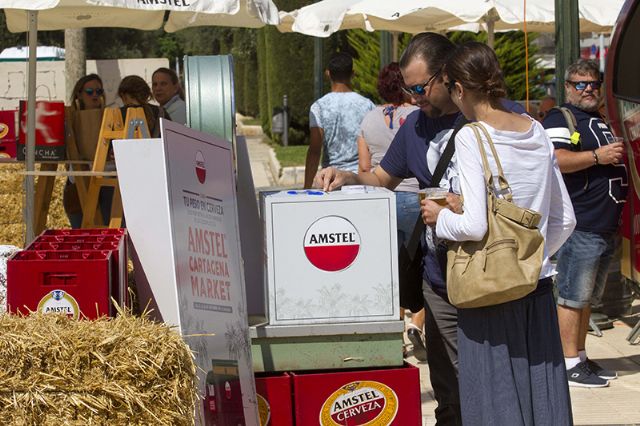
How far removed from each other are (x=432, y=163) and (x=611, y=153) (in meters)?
2.18

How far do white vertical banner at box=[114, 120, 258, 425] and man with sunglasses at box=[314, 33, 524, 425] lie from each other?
22.1 inches

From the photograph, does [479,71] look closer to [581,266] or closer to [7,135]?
[581,266]

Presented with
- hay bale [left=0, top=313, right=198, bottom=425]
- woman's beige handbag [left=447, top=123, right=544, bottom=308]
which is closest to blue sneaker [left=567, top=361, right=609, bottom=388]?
woman's beige handbag [left=447, top=123, right=544, bottom=308]

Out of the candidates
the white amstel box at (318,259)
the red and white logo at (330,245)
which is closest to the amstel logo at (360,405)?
the white amstel box at (318,259)

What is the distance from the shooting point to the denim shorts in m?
6.78

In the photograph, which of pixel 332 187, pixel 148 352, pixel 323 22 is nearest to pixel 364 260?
pixel 332 187

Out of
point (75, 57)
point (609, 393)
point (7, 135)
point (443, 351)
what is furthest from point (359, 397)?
point (75, 57)

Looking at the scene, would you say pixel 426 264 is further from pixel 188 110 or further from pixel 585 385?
pixel 585 385

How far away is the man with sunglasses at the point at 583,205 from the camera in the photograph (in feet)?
22.0

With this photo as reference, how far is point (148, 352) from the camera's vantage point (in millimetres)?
3475

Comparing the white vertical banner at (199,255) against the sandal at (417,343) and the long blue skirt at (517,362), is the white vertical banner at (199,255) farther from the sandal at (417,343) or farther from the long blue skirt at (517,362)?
the sandal at (417,343)

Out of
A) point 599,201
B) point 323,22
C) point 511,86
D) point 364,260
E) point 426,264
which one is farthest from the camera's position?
point 511,86

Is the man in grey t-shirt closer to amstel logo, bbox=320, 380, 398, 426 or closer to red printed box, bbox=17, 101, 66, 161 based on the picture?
red printed box, bbox=17, 101, 66, 161

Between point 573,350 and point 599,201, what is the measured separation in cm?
92
